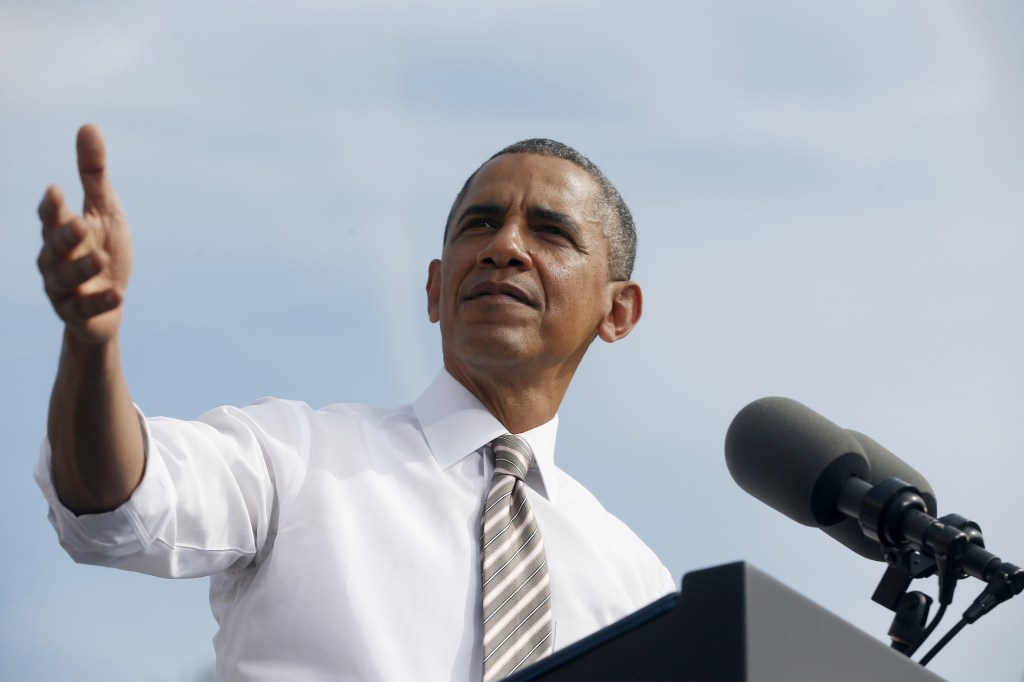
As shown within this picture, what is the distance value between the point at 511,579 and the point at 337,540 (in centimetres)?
35

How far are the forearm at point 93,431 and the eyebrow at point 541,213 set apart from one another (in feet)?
4.59

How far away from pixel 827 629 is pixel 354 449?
1.51 meters

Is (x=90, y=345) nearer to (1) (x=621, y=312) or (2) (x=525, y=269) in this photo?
(2) (x=525, y=269)

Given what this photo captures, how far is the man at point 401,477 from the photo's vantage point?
5.33 feet

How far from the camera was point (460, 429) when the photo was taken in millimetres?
2650

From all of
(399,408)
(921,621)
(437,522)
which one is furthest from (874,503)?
(399,408)

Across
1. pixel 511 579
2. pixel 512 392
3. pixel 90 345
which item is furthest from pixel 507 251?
pixel 90 345

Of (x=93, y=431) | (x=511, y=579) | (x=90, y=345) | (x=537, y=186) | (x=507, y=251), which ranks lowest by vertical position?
(x=511, y=579)

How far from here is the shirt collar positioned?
2.61 meters

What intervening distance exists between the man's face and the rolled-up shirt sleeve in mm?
527

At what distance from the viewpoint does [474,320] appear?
9.05ft

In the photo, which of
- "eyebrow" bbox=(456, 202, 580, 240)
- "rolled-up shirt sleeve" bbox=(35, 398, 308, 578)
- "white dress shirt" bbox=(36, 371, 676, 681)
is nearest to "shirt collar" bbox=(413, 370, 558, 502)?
"white dress shirt" bbox=(36, 371, 676, 681)

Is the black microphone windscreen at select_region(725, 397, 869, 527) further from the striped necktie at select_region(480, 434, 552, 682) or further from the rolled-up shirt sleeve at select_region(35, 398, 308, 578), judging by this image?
the rolled-up shirt sleeve at select_region(35, 398, 308, 578)

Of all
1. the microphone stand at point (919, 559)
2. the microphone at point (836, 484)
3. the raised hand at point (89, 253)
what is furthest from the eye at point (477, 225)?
the raised hand at point (89, 253)
